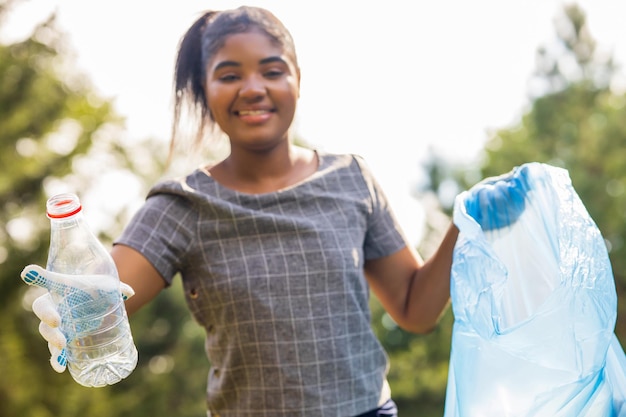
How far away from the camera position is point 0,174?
564 centimetres

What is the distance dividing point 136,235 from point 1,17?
13.6 feet

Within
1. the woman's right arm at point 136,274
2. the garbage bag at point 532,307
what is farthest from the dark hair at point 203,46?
the garbage bag at point 532,307

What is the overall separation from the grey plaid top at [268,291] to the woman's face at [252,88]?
0.46 feet

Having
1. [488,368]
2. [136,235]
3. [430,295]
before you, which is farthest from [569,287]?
[136,235]

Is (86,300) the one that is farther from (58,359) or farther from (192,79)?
(192,79)

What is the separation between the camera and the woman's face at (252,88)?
6.49 ft

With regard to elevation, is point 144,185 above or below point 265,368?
below

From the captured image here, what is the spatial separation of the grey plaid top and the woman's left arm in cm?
17

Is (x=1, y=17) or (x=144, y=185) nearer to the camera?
(x=1, y=17)

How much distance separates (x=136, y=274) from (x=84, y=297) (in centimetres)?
31

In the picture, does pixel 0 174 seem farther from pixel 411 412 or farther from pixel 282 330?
pixel 411 412

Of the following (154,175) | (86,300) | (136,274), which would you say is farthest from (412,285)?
(154,175)

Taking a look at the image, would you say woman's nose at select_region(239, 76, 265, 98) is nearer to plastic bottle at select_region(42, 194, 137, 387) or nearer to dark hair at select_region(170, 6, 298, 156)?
dark hair at select_region(170, 6, 298, 156)

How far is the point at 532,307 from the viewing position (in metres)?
1.95
